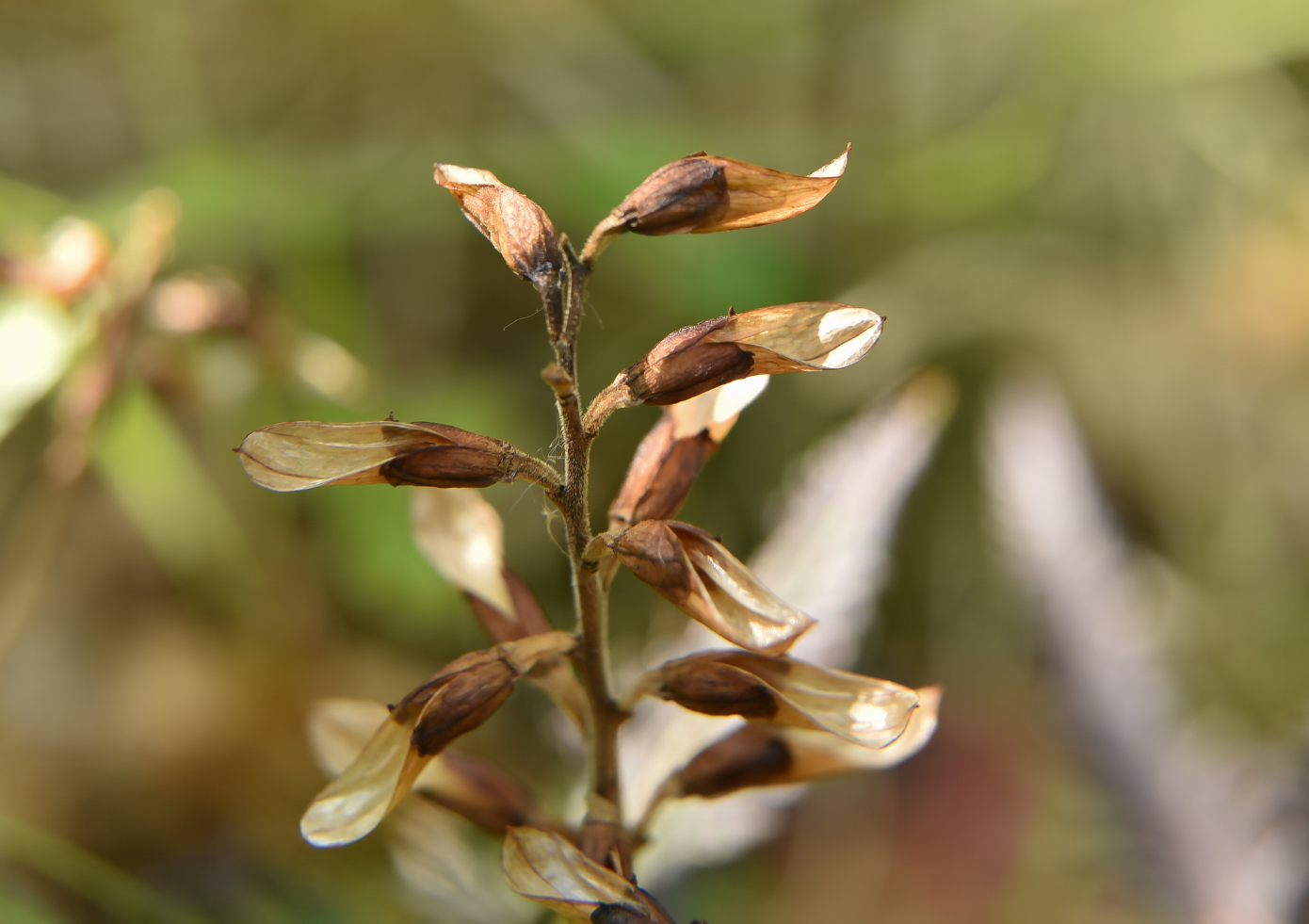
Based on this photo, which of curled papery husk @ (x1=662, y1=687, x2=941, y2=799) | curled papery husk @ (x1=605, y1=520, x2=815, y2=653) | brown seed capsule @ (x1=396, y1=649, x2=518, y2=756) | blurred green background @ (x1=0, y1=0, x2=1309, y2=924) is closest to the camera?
curled papery husk @ (x1=605, y1=520, x2=815, y2=653)

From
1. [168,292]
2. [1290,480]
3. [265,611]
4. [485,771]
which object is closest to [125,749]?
[265,611]

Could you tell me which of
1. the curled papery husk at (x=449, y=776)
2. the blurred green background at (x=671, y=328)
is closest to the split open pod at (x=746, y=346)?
the curled papery husk at (x=449, y=776)

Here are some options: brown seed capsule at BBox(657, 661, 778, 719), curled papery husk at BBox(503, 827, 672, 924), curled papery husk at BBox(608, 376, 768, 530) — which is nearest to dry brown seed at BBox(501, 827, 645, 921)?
curled papery husk at BBox(503, 827, 672, 924)

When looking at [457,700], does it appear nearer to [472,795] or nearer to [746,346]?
[472,795]

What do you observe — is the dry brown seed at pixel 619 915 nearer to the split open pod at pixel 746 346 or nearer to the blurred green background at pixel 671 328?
the split open pod at pixel 746 346

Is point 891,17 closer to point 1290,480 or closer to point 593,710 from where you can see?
point 1290,480

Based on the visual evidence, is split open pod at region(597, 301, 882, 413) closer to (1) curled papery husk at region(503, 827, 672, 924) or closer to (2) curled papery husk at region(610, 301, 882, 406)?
(2) curled papery husk at region(610, 301, 882, 406)
